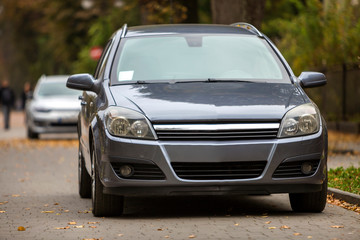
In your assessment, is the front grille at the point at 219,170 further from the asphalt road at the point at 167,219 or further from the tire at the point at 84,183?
the tire at the point at 84,183

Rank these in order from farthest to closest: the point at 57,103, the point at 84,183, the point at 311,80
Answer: the point at 57,103 < the point at 84,183 < the point at 311,80

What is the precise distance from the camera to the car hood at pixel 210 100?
26.1 ft

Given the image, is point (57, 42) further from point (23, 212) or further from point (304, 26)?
point (23, 212)

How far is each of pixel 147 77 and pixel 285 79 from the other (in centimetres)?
132

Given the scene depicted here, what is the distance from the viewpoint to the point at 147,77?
353 inches

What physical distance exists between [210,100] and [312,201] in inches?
53.7

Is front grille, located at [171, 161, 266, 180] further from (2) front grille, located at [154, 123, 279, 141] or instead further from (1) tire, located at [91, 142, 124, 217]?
(1) tire, located at [91, 142, 124, 217]

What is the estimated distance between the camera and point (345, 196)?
9688 mm

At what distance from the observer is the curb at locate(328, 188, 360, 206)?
937cm

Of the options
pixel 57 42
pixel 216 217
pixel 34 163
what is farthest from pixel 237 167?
pixel 57 42

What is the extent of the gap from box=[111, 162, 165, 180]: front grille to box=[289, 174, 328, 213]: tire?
1.47m

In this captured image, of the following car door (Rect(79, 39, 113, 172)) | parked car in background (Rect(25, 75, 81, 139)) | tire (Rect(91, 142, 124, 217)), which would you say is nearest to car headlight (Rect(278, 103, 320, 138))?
tire (Rect(91, 142, 124, 217))

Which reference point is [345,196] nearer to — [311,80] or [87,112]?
[311,80]

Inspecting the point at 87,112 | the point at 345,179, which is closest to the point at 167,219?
the point at 87,112
